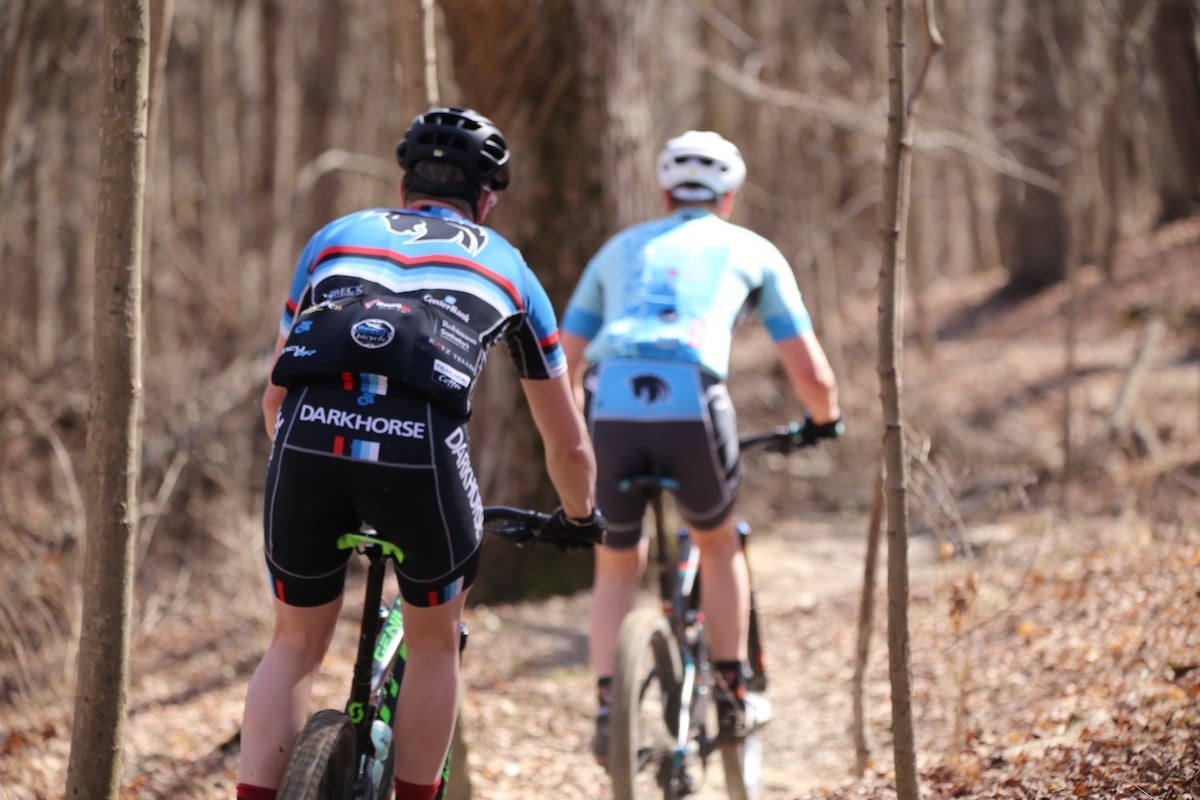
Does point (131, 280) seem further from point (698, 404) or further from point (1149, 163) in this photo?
point (1149, 163)

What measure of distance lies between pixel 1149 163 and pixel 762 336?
872cm

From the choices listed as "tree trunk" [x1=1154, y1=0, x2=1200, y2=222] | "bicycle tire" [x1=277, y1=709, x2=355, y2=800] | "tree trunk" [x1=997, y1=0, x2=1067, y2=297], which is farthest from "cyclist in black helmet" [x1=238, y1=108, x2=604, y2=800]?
"tree trunk" [x1=997, y1=0, x2=1067, y2=297]

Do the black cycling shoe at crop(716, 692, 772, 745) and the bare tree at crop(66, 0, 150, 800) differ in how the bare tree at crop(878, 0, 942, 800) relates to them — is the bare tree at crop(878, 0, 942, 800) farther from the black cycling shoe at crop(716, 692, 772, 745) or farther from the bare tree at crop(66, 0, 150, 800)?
the bare tree at crop(66, 0, 150, 800)

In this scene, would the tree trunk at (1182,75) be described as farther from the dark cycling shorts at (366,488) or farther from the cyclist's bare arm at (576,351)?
the dark cycling shorts at (366,488)

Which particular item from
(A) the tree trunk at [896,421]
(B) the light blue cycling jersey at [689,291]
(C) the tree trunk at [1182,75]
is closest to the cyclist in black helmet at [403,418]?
(A) the tree trunk at [896,421]

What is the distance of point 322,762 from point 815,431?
2319mm

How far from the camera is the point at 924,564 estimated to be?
7.87 metres

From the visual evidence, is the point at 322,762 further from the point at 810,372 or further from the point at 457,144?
the point at 810,372

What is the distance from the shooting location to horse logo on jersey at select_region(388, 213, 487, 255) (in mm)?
3131

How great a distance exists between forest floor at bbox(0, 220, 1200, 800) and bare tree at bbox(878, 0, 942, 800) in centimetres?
48

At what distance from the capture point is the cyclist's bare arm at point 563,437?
10.9 ft

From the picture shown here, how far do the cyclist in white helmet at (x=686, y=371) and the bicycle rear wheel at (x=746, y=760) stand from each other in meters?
0.05

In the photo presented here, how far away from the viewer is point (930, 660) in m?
5.99

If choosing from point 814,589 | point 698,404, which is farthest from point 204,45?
point 698,404
